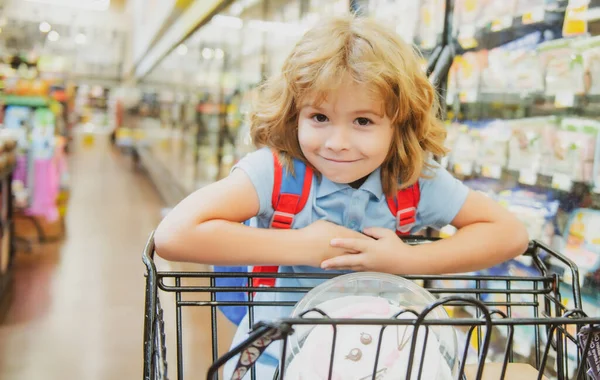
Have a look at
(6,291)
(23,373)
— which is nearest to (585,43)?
(23,373)

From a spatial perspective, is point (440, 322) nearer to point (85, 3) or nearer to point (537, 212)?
point (537, 212)

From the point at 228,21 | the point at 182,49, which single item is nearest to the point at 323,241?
the point at 228,21

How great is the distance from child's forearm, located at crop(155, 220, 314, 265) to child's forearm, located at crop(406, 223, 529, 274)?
0.19 m

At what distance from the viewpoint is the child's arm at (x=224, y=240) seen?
0.97m

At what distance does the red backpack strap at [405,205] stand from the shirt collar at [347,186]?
0.11ft

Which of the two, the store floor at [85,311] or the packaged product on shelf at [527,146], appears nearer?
the packaged product on shelf at [527,146]

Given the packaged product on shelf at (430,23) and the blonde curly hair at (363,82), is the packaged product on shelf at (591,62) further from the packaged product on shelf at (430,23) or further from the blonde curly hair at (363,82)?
the blonde curly hair at (363,82)

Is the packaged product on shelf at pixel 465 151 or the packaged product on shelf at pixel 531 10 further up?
the packaged product on shelf at pixel 531 10

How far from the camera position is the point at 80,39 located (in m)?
22.3

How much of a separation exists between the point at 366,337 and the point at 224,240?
0.30m

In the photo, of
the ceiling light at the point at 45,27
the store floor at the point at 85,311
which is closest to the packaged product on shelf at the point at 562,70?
the store floor at the point at 85,311

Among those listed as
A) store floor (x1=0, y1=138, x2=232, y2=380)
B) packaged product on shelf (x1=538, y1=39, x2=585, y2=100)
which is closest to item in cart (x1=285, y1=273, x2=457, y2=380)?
packaged product on shelf (x1=538, y1=39, x2=585, y2=100)

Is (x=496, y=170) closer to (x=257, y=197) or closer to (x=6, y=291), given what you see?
(x=257, y=197)

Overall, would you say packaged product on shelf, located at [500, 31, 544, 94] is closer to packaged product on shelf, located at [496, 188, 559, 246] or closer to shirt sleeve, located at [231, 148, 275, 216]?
packaged product on shelf, located at [496, 188, 559, 246]
